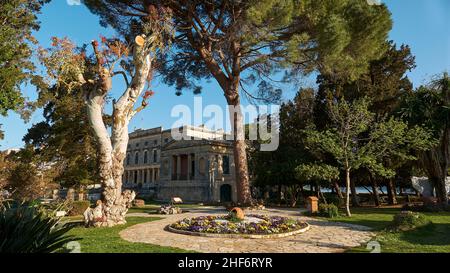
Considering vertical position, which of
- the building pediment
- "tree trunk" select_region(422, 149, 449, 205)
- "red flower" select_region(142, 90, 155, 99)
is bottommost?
"tree trunk" select_region(422, 149, 449, 205)

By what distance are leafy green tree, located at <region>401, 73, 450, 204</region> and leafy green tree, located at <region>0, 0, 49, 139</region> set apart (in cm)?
2306

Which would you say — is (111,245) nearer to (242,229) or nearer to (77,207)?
(242,229)

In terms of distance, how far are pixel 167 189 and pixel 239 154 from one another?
2455 centimetres

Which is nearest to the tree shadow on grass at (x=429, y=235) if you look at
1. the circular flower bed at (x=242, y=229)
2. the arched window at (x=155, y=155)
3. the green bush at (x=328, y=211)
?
the circular flower bed at (x=242, y=229)

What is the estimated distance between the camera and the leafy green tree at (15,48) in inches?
627

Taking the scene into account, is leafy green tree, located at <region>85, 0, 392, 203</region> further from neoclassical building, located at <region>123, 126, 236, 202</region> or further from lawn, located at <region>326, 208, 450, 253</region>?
neoclassical building, located at <region>123, 126, 236, 202</region>

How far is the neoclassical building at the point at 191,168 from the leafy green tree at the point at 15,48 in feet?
75.0

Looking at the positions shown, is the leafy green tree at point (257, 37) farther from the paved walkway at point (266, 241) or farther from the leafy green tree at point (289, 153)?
the paved walkway at point (266, 241)

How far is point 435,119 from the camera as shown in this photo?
21.0 m

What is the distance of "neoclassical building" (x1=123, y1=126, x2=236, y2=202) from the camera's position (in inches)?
1538

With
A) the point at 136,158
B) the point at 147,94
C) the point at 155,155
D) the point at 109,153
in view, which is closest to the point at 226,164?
the point at 155,155

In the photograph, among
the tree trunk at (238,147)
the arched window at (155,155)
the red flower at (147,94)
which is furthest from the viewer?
the arched window at (155,155)

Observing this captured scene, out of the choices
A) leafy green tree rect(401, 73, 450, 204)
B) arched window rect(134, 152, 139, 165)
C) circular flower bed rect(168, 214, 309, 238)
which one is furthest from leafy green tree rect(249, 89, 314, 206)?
arched window rect(134, 152, 139, 165)

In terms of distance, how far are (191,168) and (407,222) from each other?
108 ft
